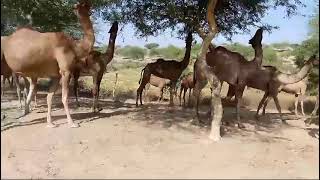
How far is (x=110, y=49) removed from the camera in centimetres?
1714

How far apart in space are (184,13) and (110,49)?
8.21ft

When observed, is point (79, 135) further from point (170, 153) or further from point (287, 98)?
point (287, 98)

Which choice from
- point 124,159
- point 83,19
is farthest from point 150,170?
point 83,19

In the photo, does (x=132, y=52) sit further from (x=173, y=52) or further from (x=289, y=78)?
(x=289, y=78)

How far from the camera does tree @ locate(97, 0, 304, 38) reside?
1634 centimetres

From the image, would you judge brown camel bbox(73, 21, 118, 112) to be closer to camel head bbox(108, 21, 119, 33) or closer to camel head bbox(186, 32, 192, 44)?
camel head bbox(108, 21, 119, 33)

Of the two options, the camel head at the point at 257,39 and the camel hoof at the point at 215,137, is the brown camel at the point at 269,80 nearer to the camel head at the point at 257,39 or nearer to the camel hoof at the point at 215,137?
the camel head at the point at 257,39

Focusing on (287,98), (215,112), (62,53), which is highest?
(62,53)

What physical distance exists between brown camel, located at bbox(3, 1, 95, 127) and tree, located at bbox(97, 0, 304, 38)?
107 inches

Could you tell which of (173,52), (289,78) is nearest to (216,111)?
(289,78)

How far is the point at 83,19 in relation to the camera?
1287 centimetres

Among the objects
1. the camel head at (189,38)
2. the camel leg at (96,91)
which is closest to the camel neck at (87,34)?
the camel leg at (96,91)

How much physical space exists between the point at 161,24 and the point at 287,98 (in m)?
7.35

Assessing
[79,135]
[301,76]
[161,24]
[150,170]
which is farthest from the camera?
[161,24]
